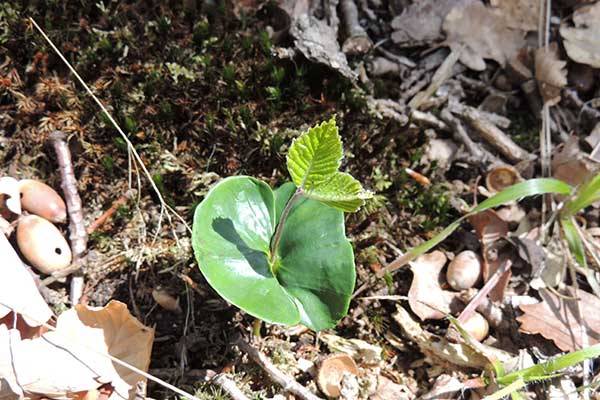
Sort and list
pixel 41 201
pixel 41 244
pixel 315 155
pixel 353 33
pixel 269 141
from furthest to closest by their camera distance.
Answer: pixel 353 33
pixel 269 141
pixel 41 201
pixel 41 244
pixel 315 155

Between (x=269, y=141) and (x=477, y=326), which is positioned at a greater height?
(x=269, y=141)

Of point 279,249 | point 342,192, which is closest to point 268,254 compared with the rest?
point 279,249

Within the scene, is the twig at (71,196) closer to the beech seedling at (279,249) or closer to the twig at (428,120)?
the beech seedling at (279,249)

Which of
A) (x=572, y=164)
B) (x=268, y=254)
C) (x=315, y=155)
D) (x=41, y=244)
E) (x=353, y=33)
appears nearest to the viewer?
(x=315, y=155)

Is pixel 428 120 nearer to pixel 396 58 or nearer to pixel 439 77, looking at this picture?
pixel 439 77

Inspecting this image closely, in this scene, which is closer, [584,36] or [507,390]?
[507,390]

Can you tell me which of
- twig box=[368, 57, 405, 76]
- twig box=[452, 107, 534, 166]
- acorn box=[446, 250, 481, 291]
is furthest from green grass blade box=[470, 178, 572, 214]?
twig box=[368, 57, 405, 76]

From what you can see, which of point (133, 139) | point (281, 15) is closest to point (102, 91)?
point (133, 139)
